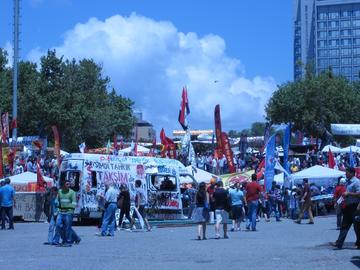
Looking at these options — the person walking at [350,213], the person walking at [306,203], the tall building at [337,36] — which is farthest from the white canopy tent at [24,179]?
the tall building at [337,36]

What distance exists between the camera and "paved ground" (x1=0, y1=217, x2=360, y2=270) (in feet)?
43.1

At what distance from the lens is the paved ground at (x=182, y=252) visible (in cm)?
1312

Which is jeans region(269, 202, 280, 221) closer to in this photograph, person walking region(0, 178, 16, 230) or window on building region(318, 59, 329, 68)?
person walking region(0, 178, 16, 230)

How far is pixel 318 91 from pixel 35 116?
2381cm

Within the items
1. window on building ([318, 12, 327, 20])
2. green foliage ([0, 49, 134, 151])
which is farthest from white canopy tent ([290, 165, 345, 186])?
window on building ([318, 12, 327, 20])

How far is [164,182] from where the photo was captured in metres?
28.1

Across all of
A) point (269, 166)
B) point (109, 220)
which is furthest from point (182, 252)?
point (269, 166)

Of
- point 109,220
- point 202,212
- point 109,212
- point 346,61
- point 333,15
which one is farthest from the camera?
point 346,61

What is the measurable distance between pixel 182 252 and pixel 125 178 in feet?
39.0

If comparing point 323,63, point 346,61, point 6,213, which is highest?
point 346,61

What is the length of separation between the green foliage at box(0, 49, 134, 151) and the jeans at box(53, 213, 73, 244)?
127 ft

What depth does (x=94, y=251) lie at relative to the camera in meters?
15.9

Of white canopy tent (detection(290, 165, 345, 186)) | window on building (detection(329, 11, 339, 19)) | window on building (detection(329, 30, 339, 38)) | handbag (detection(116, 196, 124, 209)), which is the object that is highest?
window on building (detection(329, 11, 339, 19))

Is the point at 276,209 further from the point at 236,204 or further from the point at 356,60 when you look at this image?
the point at 356,60
